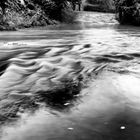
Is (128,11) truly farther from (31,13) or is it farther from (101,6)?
(101,6)

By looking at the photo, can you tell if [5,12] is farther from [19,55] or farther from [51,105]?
[51,105]

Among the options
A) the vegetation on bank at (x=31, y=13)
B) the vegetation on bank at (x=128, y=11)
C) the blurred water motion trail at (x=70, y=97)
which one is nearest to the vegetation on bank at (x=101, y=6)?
the vegetation on bank at (x=128, y=11)

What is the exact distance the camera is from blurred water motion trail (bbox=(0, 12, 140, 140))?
3037 mm

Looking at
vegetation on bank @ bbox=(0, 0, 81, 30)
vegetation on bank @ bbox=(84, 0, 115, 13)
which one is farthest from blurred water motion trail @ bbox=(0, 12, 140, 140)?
vegetation on bank @ bbox=(84, 0, 115, 13)

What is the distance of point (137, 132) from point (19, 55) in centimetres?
497

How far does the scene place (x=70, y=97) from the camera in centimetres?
402

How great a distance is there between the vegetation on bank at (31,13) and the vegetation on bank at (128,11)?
12.2 feet

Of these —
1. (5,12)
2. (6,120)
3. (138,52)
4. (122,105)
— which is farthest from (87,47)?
(5,12)

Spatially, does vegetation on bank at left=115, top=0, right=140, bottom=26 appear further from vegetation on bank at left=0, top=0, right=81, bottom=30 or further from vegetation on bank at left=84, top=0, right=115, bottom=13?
vegetation on bank at left=84, top=0, right=115, bottom=13

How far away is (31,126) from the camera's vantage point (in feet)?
10.4

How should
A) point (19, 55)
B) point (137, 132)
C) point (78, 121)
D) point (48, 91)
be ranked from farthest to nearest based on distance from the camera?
point (19, 55), point (48, 91), point (78, 121), point (137, 132)

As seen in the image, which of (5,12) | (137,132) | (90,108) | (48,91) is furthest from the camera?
(5,12)

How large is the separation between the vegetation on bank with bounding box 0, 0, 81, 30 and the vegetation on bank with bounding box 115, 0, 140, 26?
373cm

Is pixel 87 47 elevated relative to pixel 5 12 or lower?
lower
